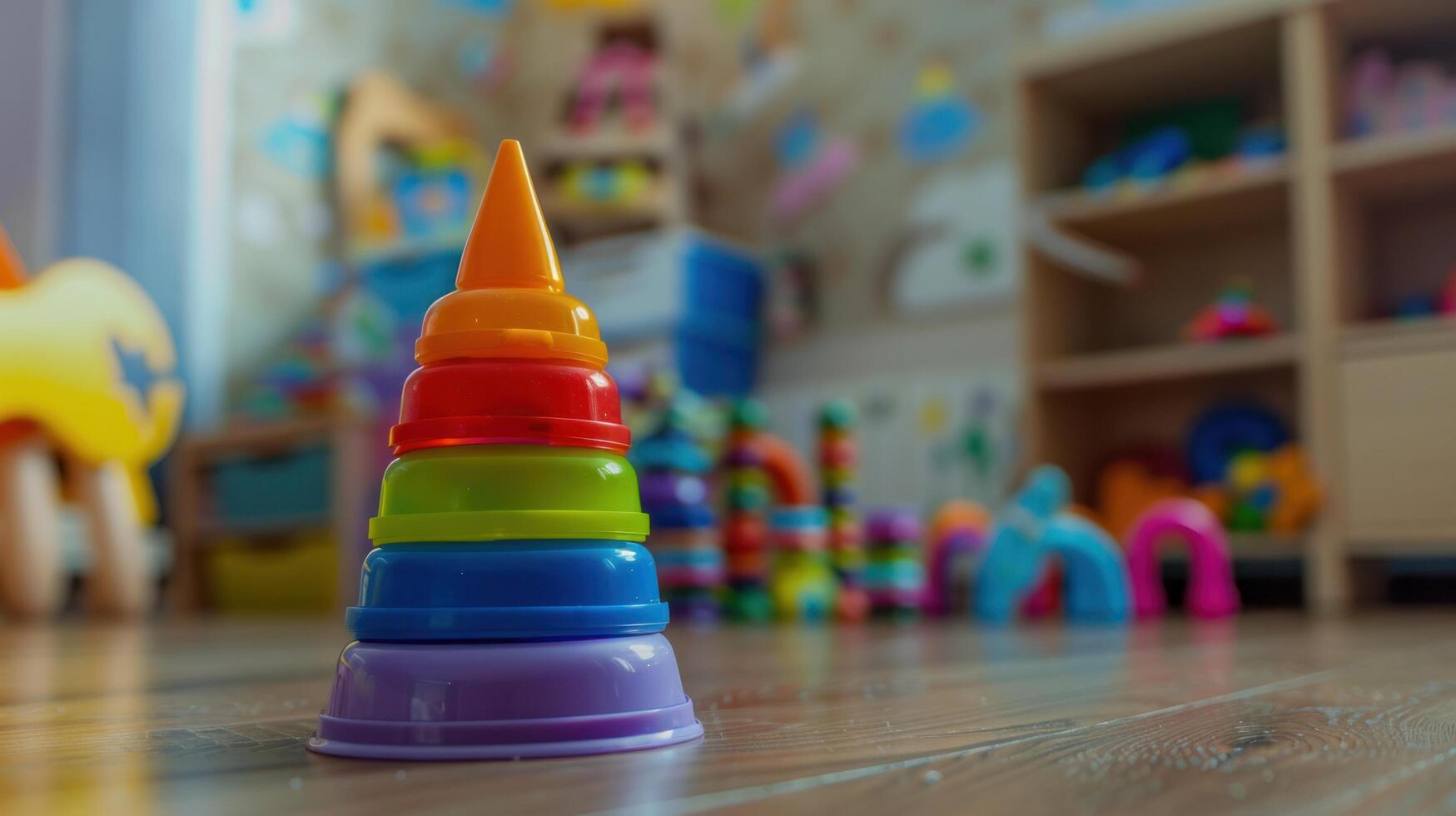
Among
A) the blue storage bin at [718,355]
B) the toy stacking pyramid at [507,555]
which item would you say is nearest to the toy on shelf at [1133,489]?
the blue storage bin at [718,355]

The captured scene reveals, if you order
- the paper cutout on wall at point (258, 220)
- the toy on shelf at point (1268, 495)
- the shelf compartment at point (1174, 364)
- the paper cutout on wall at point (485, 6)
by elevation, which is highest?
the paper cutout on wall at point (485, 6)

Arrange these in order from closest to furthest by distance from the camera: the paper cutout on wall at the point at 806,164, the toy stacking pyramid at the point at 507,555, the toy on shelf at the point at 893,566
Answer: the toy stacking pyramid at the point at 507,555 → the toy on shelf at the point at 893,566 → the paper cutout on wall at the point at 806,164

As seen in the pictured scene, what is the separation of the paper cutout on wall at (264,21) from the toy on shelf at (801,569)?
80.7 inches

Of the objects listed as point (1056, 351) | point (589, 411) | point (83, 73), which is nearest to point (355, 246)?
point (83, 73)

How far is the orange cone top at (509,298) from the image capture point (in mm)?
541

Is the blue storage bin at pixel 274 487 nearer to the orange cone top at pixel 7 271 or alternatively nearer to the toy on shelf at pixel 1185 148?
the orange cone top at pixel 7 271

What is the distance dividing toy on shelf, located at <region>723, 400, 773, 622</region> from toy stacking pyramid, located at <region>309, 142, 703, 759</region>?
1591 millimetres

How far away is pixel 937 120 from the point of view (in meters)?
2.85

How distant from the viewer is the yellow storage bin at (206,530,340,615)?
2609 millimetres

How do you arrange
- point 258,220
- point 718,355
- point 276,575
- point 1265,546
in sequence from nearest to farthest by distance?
point 1265,546 → point 276,575 → point 718,355 → point 258,220

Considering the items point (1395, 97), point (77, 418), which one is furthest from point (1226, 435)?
point (77, 418)

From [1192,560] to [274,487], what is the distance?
196cm

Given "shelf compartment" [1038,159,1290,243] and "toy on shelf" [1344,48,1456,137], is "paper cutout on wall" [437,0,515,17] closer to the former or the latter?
"shelf compartment" [1038,159,1290,243]

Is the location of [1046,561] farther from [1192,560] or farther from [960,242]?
[960,242]
